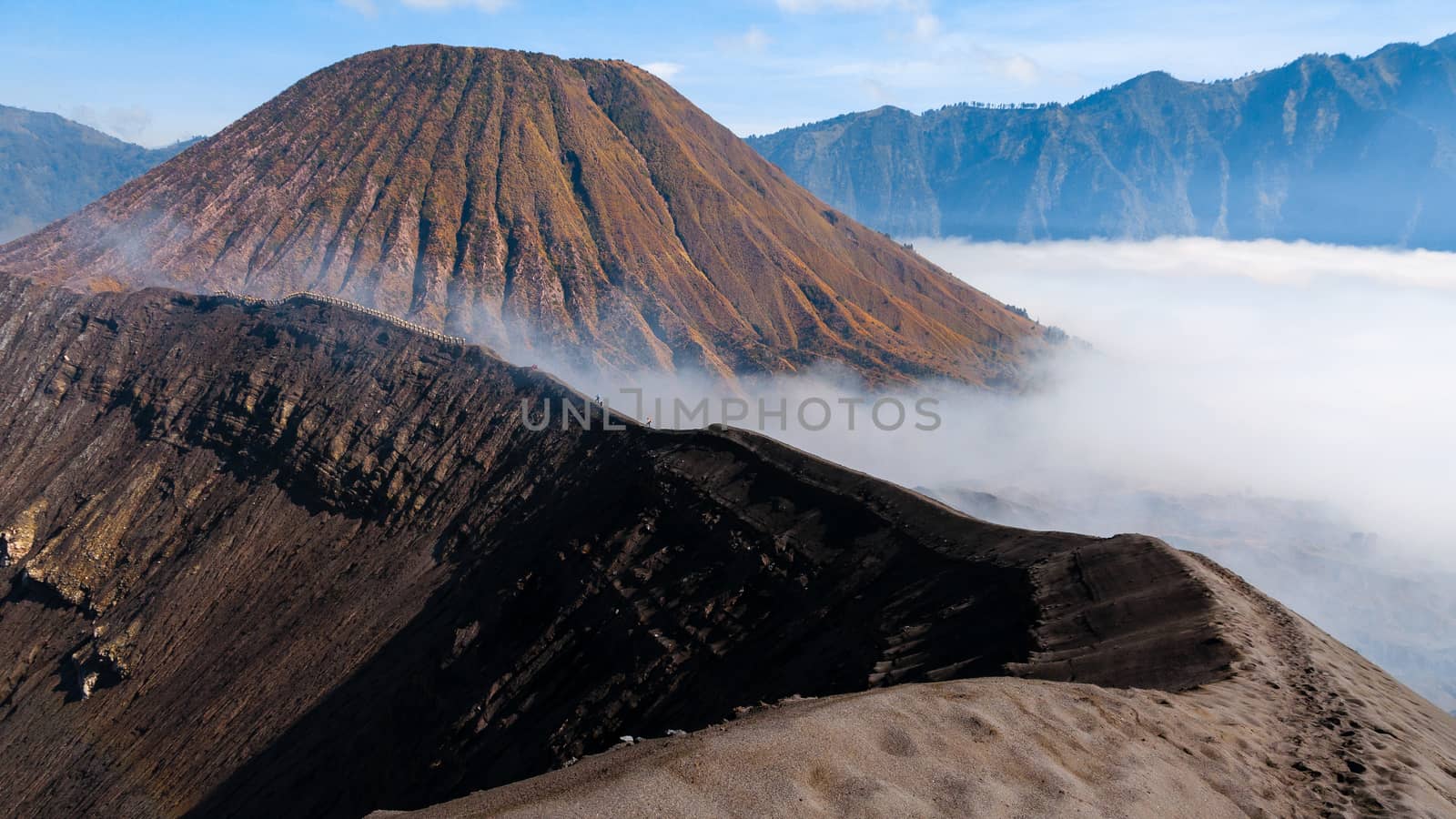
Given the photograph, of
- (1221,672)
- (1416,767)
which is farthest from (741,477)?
(1416,767)

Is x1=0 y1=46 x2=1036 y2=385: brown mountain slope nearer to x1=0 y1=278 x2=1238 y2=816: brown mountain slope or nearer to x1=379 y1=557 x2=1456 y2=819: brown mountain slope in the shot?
x1=0 y1=278 x2=1238 y2=816: brown mountain slope

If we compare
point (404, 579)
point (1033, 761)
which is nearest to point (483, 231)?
point (404, 579)

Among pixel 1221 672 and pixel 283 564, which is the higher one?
pixel 1221 672

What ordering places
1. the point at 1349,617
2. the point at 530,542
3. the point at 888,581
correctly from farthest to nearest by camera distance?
the point at 1349,617, the point at 530,542, the point at 888,581

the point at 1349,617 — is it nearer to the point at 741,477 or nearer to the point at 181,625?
the point at 741,477

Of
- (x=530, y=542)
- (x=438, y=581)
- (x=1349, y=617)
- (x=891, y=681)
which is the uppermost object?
(x=891, y=681)

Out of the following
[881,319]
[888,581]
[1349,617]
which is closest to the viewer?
[888,581]

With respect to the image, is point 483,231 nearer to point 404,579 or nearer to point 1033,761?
point 404,579

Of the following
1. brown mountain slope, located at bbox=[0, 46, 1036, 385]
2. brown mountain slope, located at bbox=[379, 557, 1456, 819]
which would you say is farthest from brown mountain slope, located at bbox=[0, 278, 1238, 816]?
brown mountain slope, located at bbox=[0, 46, 1036, 385]
